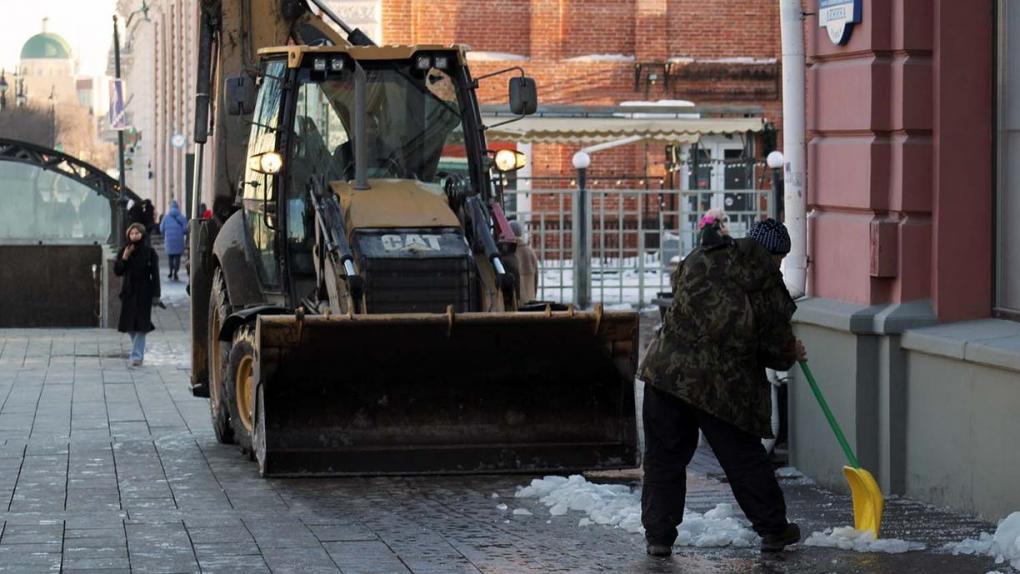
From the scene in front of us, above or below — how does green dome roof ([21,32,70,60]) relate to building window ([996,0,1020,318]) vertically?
above

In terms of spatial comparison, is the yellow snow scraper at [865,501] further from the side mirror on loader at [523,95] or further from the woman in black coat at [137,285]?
the woman in black coat at [137,285]

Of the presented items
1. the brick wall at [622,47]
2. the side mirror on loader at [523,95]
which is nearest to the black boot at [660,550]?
the side mirror on loader at [523,95]

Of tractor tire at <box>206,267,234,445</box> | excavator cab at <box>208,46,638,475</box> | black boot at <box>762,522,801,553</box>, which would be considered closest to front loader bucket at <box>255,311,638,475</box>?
excavator cab at <box>208,46,638,475</box>

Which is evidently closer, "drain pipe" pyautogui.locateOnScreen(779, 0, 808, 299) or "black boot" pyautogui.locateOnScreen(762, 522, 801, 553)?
"black boot" pyautogui.locateOnScreen(762, 522, 801, 553)

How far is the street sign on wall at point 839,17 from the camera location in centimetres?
1037

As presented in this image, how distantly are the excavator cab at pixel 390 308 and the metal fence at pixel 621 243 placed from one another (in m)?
14.1

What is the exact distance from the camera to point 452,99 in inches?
505

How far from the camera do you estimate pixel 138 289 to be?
20.9 metres

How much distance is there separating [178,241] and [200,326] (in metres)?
25.0

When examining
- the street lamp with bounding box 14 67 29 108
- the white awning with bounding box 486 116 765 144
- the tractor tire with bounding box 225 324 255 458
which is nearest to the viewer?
the tractor tire with bounding box 225 324 255 458

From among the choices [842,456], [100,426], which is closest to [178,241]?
[100,426]

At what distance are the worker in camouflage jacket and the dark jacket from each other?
12.7 metres

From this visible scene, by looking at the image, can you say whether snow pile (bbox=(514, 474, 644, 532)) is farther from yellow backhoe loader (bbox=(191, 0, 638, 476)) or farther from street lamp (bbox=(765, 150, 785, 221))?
street lamp (bbox=(765, 150, 785, 221))

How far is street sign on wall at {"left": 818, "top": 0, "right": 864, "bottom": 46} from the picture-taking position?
10367mm
